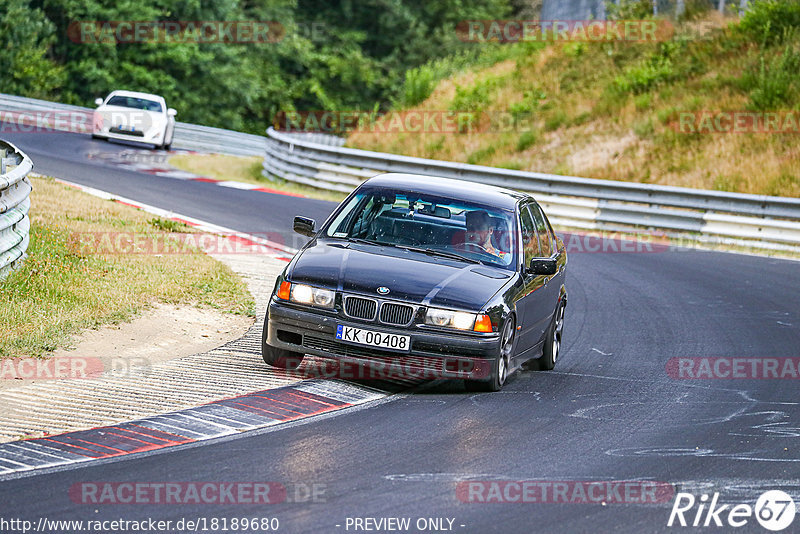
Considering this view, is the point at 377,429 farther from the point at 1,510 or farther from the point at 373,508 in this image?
the point at 1,510

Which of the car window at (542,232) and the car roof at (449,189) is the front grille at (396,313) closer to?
the car roof at (449,189)

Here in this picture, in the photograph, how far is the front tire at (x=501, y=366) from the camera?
8766 millimetres

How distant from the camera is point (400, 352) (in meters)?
8.45

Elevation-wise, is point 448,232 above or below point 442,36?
below

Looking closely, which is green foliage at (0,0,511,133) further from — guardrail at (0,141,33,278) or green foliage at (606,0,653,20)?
guardrail at (0,141,33,278)

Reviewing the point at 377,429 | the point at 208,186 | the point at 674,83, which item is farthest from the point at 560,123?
the point at 377,429

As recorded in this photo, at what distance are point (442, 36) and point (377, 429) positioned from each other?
53.9 m

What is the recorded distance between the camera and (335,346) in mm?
8539

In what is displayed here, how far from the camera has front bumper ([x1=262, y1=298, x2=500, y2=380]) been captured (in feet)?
27.8

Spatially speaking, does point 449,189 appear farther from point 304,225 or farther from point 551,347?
point 551,347

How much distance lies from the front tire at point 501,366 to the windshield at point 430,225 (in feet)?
2.28

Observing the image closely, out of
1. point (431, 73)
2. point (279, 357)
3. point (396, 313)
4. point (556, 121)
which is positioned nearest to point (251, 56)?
point (431, 73)

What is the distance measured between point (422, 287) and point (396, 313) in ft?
0.94

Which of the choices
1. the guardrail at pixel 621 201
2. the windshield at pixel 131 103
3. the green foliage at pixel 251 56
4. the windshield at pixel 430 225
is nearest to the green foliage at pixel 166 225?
the windshield at pixel 430 225
